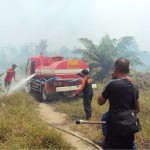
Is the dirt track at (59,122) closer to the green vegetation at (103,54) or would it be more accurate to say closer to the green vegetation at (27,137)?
the green vegetation at (27,137)

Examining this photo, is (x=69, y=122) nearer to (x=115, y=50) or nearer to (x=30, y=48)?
(x=115, y=50)

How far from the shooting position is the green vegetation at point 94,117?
23.7ft

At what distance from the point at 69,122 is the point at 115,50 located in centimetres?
1521

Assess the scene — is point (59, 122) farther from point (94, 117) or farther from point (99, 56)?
point (99, 56)

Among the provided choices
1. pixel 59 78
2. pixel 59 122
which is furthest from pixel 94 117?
pixel 59 78

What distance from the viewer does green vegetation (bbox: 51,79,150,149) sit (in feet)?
23.7

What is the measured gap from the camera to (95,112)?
10055 mm

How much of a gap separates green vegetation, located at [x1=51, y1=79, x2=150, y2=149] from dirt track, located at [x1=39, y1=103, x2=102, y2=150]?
0.26 m

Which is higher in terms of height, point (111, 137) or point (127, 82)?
point (127, 82)

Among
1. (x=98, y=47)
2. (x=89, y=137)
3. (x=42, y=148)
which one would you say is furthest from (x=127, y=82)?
(x=98, y=47)

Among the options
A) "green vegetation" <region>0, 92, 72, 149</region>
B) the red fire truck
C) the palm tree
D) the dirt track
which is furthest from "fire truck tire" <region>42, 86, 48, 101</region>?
the palm tree

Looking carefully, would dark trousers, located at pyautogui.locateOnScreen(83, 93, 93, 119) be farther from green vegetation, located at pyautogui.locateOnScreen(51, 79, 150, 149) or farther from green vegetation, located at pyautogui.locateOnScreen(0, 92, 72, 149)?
green vegetation, located at pyautogui.locateOnScreen(0, 92, 72, 149)

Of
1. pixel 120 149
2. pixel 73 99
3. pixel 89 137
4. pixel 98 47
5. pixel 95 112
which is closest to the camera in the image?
pixel 120 149

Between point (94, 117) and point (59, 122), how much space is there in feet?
3.88
